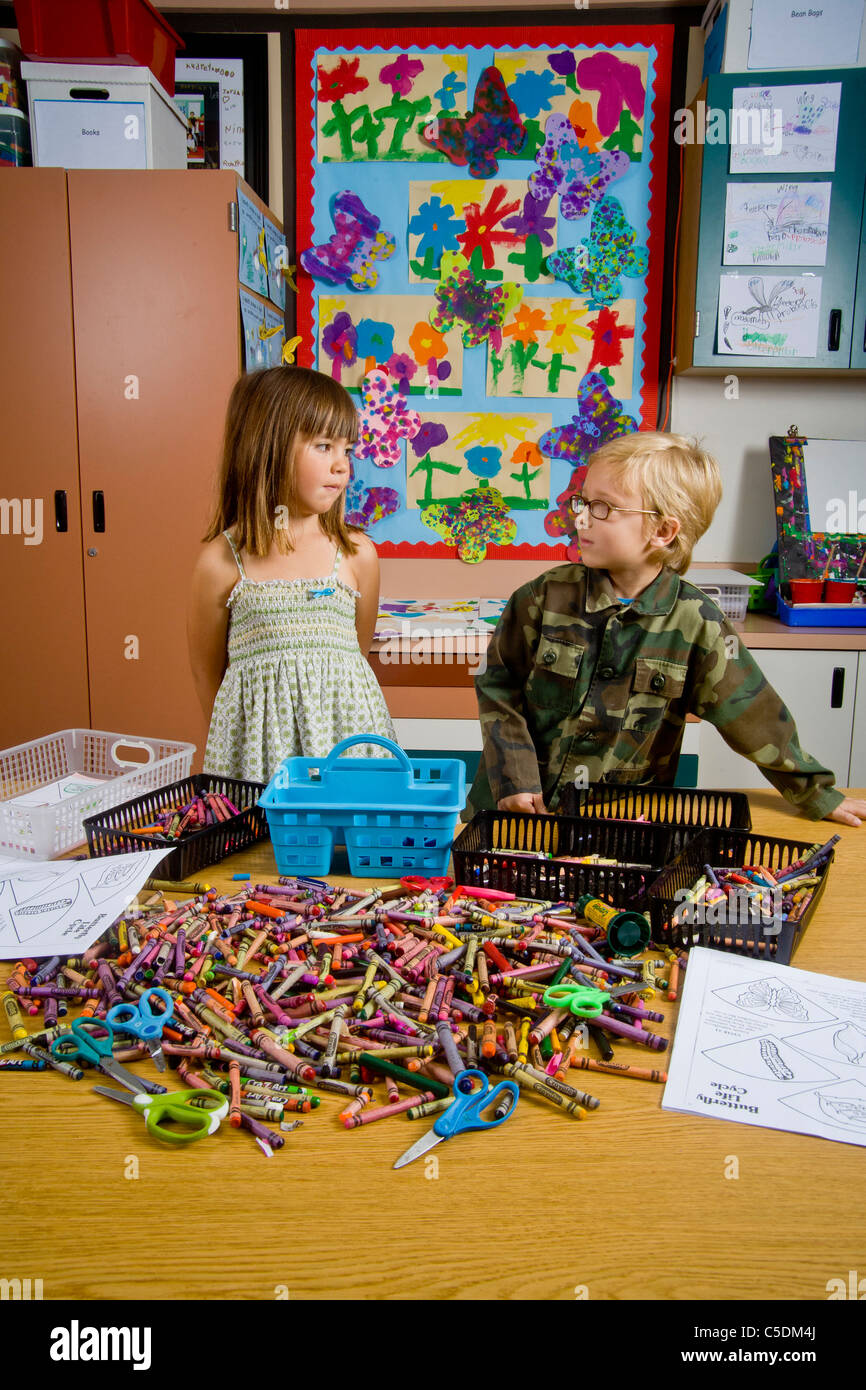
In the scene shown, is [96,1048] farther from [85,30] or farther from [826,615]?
[85,30]

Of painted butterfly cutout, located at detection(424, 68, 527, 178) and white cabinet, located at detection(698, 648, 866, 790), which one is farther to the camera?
painted butterfly cutout, located at detection(424, 68, 527, 178)

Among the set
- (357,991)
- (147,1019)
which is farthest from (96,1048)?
(357,991)

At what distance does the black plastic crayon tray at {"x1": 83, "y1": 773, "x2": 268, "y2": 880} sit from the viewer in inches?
48.3

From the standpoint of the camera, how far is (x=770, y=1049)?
0.85 meters

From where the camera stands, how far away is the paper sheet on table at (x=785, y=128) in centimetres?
272

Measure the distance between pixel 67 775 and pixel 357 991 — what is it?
1.00 metres

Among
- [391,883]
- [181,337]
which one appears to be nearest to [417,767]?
[391,883]

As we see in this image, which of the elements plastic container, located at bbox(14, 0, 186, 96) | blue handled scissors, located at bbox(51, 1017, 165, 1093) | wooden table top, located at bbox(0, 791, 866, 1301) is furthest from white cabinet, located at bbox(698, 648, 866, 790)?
plastic container, located at bbox(14, 0, 186, 96)

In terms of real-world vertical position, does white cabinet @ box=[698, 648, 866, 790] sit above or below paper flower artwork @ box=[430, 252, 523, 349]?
below

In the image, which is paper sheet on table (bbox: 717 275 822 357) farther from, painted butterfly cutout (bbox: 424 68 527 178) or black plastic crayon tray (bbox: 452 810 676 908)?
black plastic crayon tray (bbox: 452 810 676 908)

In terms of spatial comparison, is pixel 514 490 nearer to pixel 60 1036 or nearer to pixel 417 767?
pixel 417 767

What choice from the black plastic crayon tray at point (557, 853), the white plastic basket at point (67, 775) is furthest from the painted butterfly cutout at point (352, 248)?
the black plastic crayon tray at point (557, 853)

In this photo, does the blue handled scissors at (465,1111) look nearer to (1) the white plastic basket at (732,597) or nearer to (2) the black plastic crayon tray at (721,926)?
(2) the black plastic crayon tray at (721,926)

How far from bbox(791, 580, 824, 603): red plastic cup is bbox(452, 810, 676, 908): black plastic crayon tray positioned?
78.4 inches
